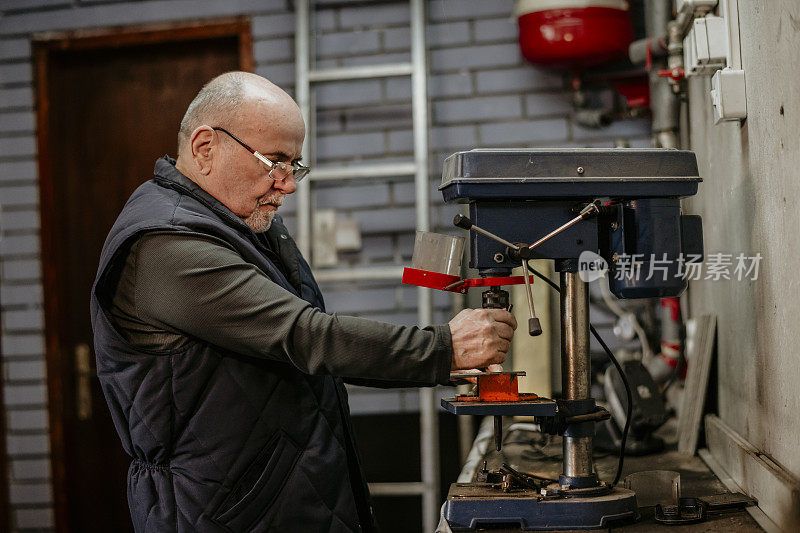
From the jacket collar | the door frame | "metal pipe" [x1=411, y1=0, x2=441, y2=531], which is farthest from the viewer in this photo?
the door frame

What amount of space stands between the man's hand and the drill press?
4cm

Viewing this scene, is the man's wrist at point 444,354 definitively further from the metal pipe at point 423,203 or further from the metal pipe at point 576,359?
the metal pipe at point 423,203

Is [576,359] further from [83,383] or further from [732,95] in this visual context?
[83,383]

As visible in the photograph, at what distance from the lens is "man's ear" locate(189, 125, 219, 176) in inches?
61.5

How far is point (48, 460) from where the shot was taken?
323 centimetres

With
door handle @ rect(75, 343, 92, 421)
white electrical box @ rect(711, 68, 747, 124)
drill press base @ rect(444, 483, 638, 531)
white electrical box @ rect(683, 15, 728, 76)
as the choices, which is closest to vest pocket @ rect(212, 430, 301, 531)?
drill press base @ rect(444, 483, 638, 531)

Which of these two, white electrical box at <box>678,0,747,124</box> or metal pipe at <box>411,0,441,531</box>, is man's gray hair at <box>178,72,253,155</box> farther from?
metal pipe at <box>411,0,441,531</box>

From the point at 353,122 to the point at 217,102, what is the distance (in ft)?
5.00

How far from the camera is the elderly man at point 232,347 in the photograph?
1306mm

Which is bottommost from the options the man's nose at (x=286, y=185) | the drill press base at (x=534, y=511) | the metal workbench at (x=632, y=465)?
the metal workbench at (x=632, y=465)

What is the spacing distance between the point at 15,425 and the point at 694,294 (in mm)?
2623

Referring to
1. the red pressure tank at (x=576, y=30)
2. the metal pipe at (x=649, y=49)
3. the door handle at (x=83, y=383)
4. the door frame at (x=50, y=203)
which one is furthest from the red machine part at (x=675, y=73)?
the door handle at (x=83, y=383)

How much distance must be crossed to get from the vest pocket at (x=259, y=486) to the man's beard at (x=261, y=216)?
0.43 m
